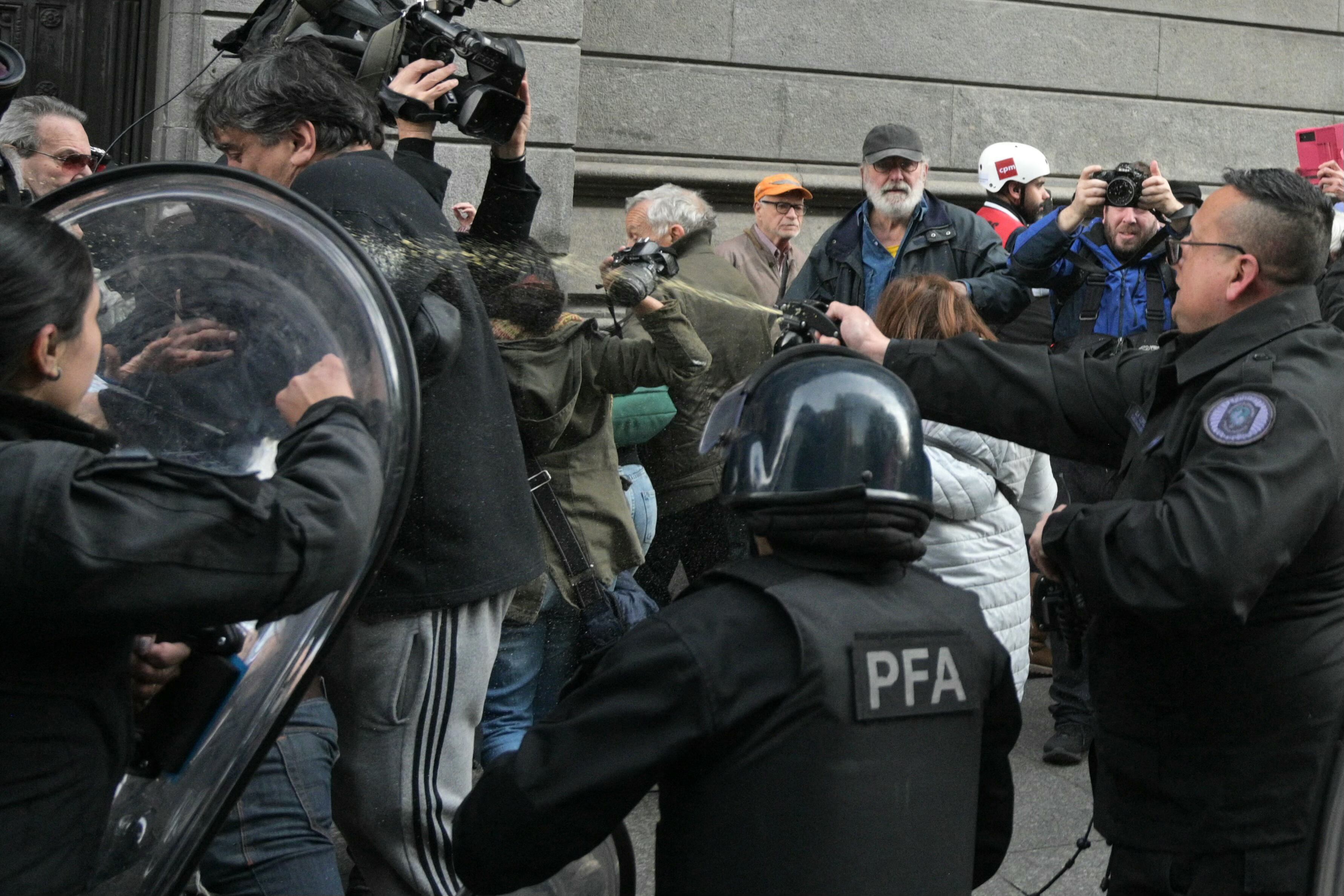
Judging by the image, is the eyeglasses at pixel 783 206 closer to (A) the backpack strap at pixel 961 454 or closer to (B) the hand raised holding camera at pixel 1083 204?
(B) the hand raised holding camera at pixel 1083 204

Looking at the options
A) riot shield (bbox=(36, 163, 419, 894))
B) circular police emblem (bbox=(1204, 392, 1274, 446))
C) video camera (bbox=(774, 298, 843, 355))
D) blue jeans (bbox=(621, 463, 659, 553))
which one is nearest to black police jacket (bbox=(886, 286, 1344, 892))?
circular police emblem (bbox=(1204, 392, 1274, 446))

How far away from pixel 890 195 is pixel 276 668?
430 cm

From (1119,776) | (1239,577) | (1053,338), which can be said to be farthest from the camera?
(1053,338)

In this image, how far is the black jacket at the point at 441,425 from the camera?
2.72m

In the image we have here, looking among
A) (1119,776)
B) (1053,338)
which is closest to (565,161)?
(1053,338)

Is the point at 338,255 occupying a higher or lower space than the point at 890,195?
lower

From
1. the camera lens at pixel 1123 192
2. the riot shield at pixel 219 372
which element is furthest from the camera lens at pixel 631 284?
the camera lens at pixel 1123 192

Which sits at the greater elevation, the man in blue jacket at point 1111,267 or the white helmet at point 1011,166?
the white helmet at point 1011,166

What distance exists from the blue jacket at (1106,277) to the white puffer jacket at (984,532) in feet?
5.52

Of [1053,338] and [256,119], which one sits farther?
[1053,338]

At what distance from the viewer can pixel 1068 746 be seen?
4.89 m

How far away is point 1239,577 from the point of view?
2.41 meters

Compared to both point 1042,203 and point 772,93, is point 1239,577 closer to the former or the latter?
point 1042,203

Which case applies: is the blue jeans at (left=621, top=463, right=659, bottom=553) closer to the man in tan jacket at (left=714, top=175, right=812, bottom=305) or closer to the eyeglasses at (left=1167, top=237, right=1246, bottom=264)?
the eyeglasses at (left=1167, top=237, right=1246, bottom=264)
